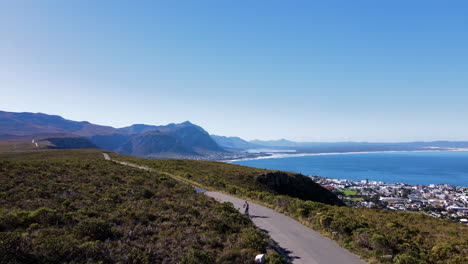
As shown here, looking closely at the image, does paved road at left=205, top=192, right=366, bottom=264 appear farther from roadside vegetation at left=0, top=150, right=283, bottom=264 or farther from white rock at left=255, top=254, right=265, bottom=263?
white rock at left=255, top=254, right=265, bottom=263

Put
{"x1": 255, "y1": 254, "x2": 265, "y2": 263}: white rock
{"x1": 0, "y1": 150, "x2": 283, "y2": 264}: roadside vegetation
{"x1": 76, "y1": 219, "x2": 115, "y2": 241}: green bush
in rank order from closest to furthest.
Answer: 1. {"x1": 0, "y1": 150, "x2": 283, "y2": 264}: roadside vegetation
2. {"x1": 255, "y1": 254, "x2": 265, "y2": 263}: white rock
3. {"x1": 76, "y1": 219, "x2": 115, "y2": 241}: green bush

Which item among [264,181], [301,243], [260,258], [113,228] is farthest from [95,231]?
[264,181]

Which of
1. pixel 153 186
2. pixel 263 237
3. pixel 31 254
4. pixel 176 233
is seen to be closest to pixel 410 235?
pixel 263 237

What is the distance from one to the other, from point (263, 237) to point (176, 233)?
5.16m

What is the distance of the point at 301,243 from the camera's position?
46.0 feet

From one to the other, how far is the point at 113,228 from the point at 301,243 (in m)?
11.5

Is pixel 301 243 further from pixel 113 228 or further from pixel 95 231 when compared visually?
pixel 95 231

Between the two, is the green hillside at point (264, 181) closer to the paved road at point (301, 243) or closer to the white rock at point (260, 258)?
the paved road at point (301, 243)

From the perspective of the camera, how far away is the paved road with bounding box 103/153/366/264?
11.9 metres

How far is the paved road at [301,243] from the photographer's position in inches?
470

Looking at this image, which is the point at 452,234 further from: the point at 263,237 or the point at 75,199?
the point at 75,199

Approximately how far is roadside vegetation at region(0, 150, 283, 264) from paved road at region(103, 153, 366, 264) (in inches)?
62.1

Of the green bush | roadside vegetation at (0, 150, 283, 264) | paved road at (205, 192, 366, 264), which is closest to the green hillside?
roadside vegetation at (0, 150, 283, 264)

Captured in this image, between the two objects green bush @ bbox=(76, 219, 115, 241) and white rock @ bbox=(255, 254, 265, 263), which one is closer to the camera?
white rock @ bbox=(255, 254, 265, 263)
